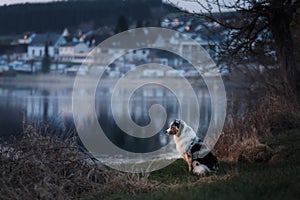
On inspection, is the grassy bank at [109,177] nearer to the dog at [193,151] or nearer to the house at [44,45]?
the dog at [193,151]

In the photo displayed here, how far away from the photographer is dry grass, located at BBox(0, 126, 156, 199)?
1045cm

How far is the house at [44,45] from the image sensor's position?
342ft

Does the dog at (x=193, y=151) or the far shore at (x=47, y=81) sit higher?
the far shore at (x=47, y=81)

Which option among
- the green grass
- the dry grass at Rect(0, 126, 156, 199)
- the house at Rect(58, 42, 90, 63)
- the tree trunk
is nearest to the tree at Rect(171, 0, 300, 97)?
the tree trunk

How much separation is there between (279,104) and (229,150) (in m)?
4.85

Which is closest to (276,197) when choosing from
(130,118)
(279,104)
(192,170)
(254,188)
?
(254,188)

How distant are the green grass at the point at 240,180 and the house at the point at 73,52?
263 ft

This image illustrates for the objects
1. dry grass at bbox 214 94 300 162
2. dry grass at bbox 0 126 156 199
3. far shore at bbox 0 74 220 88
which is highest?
far shore at bbox 0 74 220 88

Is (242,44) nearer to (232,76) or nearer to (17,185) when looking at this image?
(17,185)

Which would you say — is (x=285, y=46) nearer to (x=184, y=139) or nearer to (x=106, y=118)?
(x=184, y=139)

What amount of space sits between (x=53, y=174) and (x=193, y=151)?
307 cm

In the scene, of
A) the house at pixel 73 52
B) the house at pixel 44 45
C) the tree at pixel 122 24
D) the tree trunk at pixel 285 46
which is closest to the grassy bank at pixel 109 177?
the tree trunk at pixel 285 46

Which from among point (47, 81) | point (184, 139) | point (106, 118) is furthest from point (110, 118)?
point (47, 81)

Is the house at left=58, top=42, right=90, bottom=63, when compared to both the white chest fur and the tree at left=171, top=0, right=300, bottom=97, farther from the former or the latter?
the white chest fur
